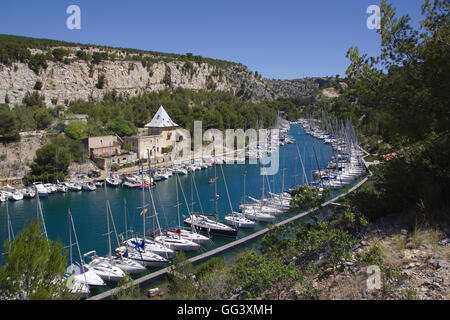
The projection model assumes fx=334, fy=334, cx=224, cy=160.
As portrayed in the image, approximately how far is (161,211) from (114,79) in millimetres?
38850

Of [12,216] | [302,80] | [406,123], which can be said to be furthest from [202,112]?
[302,80]

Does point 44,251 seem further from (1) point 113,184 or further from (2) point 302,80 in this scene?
(2) point 302,80

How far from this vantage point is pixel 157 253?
13.3m

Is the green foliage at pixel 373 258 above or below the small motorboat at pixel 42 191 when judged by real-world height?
above

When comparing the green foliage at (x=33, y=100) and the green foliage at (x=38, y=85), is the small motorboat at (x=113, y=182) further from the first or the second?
the green foliage at (x=38, y=85)

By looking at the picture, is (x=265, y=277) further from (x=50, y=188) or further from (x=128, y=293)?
(x=50, y=188)

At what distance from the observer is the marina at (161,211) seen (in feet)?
45.6

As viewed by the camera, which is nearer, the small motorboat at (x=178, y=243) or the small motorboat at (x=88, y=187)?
the small motorboat at (x=178, y=243)

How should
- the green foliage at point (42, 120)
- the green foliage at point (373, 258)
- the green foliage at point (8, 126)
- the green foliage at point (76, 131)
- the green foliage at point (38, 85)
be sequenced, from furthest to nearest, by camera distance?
the green foliage at point (38, 85), the green foliage at point (42, 120), the green foliage at point (76, 131), the green foliage at point (8, 126), the green foliage at point (373, 258)

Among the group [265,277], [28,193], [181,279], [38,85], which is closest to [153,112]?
[38,85]

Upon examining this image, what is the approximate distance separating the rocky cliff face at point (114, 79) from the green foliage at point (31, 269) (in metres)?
39.4

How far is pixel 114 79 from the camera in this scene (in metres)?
51.9

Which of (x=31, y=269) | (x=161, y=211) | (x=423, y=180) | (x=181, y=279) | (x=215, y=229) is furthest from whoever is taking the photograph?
(x=161, y=211)

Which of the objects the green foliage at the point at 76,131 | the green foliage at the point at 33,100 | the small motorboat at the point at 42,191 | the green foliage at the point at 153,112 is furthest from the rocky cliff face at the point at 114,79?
the small motorboat at the point at 42,191
